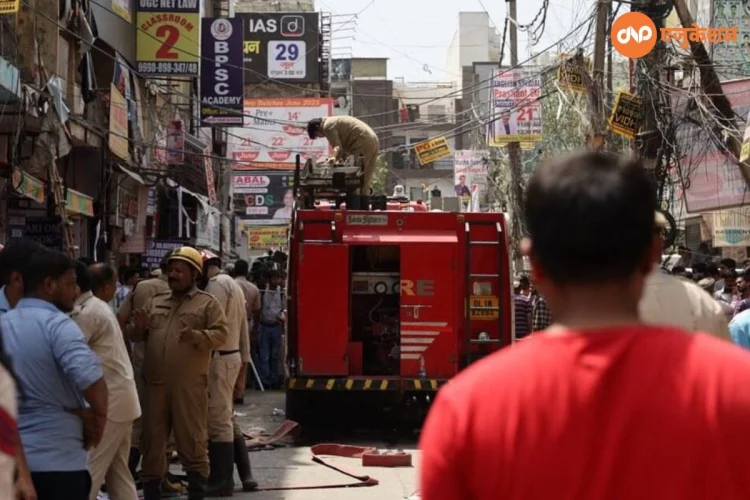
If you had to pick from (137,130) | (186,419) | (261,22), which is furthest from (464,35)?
(186,419)

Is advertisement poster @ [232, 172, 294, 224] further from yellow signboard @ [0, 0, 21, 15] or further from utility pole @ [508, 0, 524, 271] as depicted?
yellow signboard @ [0, 0, 21, 15]

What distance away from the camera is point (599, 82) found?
20.9 m

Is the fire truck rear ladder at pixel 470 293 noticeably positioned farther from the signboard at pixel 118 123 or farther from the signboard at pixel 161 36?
the signboard at pixel 161 36

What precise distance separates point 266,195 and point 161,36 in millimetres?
20301

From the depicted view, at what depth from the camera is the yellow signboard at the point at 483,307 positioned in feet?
45.5

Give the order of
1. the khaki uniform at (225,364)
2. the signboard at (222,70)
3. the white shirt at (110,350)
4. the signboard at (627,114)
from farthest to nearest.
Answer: the signboard at (222,70), the signboard at (627,114), the khaki uniform at (225,364), the white shirt at (110,350)

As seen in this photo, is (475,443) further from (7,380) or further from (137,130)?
(137,130)

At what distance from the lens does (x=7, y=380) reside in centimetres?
387

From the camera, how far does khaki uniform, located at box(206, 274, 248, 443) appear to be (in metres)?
9.81

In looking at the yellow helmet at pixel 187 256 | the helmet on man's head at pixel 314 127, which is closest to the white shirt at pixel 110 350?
the yellow helmet at pixel 187 256

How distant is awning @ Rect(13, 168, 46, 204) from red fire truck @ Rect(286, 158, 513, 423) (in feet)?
10.2

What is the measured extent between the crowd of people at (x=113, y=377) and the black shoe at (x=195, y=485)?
0.01m

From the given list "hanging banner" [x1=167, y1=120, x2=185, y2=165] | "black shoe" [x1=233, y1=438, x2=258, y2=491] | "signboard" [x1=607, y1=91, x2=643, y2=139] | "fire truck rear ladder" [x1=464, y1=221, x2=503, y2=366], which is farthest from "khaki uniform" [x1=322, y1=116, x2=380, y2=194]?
"hanging banner" [x1=167, y1=120, x2=185, y2=165]

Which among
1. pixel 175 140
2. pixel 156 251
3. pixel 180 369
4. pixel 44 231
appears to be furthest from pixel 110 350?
pixel 175 140
